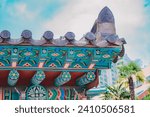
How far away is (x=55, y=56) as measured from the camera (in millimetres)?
5613

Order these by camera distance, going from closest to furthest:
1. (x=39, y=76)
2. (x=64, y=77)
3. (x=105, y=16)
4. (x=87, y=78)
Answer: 1. (x=39, y=76)
2. (x=64, y=77)
3. (x=87, y=78)
4. (x=105, y=16)

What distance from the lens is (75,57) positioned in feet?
18.6

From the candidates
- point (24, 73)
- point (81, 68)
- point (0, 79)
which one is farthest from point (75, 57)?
point (0, 79)

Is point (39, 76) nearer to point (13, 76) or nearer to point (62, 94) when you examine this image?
point (13, 76)

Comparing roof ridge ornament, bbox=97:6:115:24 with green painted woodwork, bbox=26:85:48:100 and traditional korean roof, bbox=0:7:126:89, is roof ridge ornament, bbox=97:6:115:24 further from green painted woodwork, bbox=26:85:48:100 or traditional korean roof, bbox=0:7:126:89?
green painted woodwork, bbox=26:85:48:100

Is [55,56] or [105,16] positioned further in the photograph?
[105,16]

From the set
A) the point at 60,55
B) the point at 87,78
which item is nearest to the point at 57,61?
the point at 60,55

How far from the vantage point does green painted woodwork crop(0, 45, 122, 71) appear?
5.43 metres

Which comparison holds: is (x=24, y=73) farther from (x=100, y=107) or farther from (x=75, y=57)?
(x=100, y=107)

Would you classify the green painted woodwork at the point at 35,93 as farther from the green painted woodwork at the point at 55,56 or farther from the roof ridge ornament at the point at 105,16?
the roof ridge ornament at the point at 105,16

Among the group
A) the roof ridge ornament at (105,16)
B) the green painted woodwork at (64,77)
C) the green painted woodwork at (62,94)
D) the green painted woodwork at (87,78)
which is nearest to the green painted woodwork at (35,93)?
the green painted woodwork at (62,94)

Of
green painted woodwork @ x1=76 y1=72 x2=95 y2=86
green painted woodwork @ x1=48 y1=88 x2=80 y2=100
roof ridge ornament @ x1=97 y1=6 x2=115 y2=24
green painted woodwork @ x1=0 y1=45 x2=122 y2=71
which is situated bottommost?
green painted woodwork @ x1=48 y1=88 x2=80 y2=100

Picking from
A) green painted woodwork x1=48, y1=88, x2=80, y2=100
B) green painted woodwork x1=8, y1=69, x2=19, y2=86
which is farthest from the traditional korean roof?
green painted woodwork x1=48, y1=88, x2=80, y2=100

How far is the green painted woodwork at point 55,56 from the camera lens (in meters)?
5.43
